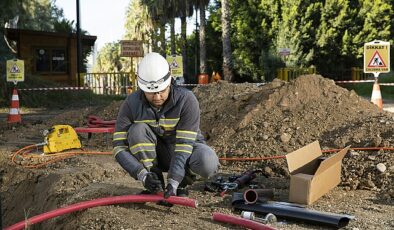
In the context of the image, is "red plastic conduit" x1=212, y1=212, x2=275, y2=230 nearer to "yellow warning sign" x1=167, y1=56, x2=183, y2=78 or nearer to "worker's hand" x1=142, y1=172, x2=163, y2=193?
"worker's hand" x1=142, y1=172, x2=163, y2=193

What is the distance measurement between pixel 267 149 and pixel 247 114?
1235mm

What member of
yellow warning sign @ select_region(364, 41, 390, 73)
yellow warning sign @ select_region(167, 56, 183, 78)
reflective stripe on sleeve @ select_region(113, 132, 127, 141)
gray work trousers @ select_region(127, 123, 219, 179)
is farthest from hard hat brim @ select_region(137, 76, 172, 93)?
yellow warning sign @ select_region(167, 56, 183, 78)

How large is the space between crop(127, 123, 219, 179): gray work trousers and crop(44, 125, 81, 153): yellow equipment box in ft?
13.2

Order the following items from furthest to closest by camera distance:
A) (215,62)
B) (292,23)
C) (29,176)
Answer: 1. (215,62)
2. (292,23)
3. (29,176)

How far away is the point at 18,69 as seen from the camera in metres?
14.2

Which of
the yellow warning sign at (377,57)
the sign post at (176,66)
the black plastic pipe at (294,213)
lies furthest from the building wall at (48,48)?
the black plastic pipe at (294,213)

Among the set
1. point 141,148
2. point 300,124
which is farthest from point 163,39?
point 141,148

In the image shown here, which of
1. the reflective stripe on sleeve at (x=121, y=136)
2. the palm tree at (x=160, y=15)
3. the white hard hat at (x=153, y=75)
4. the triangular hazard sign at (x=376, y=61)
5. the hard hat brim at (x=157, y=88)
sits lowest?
the reflective stripe on sleeve at (x=121, y=136)

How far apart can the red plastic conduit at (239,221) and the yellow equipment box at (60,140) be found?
4743 millimetres

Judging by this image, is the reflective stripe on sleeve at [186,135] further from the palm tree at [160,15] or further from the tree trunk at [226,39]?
the palm tree at [160,15]

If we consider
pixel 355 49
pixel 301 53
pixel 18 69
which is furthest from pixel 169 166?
pixel 355 49

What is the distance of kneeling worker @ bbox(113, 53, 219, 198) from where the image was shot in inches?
169

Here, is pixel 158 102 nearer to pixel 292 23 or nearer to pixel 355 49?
pixel 292 23

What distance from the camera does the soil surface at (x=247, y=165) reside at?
4.36 meters
